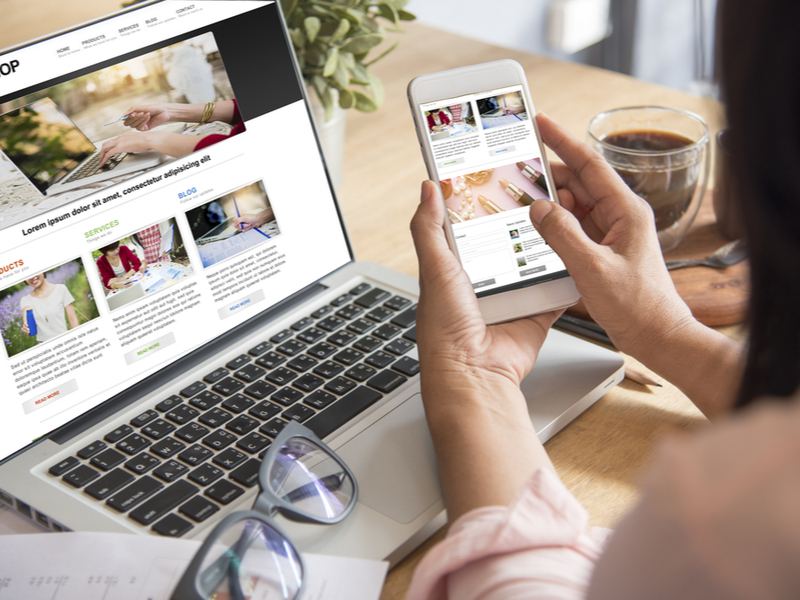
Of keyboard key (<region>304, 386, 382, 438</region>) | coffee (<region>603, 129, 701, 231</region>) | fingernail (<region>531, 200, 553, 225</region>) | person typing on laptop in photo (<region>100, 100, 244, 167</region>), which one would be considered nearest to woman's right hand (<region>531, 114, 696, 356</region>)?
fingernail (<region>531, 200, 553, 225</region>)

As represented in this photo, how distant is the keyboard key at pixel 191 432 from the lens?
61 cm

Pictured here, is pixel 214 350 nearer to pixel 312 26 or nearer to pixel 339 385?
pixel 339 385

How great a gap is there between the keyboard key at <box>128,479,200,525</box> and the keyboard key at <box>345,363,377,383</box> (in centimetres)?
18

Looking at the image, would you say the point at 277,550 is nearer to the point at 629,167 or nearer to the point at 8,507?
the point at 8,507

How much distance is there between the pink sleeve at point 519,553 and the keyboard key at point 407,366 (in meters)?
0.23

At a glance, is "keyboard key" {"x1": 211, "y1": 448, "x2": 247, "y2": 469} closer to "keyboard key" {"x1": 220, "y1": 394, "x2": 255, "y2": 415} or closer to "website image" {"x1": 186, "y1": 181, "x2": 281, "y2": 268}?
"keyboard key" {"x1": 220, "y1": 394, "x2": 255, "y2": 415}

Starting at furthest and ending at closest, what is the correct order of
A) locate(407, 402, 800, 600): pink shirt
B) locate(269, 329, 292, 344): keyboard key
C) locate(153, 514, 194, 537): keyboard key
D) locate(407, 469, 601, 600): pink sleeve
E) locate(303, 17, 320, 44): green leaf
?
locate(303, 17, 320, 44): green leaf → locate(269, 329, 292, 344): keyboard key → locate(153, 514, 194, 537): keyboard key → locate(407, 469, 601, 600): pink sleeve → locate(407, 402, 800, 600): pink shirt

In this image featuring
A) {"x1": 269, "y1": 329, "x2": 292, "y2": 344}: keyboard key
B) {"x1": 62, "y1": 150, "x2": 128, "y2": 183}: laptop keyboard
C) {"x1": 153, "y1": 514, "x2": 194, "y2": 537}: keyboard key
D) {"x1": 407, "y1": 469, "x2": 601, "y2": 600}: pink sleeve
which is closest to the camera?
{"x1": 407, "y1": 469, "x2": 601, "y2": 600}: pink sleeve

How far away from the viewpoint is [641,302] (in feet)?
2.11

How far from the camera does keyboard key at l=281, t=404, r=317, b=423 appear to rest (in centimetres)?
63

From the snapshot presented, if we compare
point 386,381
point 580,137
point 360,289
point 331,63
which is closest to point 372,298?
point 360,289

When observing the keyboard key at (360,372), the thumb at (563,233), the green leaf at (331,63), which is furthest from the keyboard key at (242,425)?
the green leaf at (331,63)

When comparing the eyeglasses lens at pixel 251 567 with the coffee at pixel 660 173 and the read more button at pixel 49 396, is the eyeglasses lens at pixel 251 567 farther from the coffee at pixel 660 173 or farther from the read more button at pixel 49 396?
the coffee at pixel 660 173

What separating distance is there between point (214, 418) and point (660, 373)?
1.36 feet
